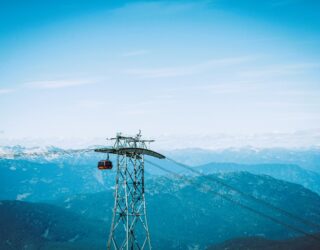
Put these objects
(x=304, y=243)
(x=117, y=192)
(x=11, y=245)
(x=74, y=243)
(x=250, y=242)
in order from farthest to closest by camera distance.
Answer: (x=74, y=243) < (x=11, y=245) < (x=250, y=242) < (x=304, y=243) < (x=117, y=192)

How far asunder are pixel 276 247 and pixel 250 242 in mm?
16838

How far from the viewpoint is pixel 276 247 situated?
132250 mm

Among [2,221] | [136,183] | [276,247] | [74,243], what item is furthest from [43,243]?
[136,183]

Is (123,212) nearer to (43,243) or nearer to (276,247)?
(276,247)

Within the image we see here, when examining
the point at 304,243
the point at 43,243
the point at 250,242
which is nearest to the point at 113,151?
the point at 304,243

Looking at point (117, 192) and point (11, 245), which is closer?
point (117, 192)

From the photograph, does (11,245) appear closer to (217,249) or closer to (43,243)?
(43,243)

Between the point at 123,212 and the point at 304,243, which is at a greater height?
the point at 123,212

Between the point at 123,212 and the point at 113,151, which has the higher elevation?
the point at 113,151

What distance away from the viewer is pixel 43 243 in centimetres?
18975

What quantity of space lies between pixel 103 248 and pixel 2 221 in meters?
60.4

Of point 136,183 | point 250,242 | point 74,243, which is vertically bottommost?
point 74,243

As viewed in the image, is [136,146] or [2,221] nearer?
[136,146]

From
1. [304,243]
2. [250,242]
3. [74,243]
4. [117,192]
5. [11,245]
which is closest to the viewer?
[117,192]
